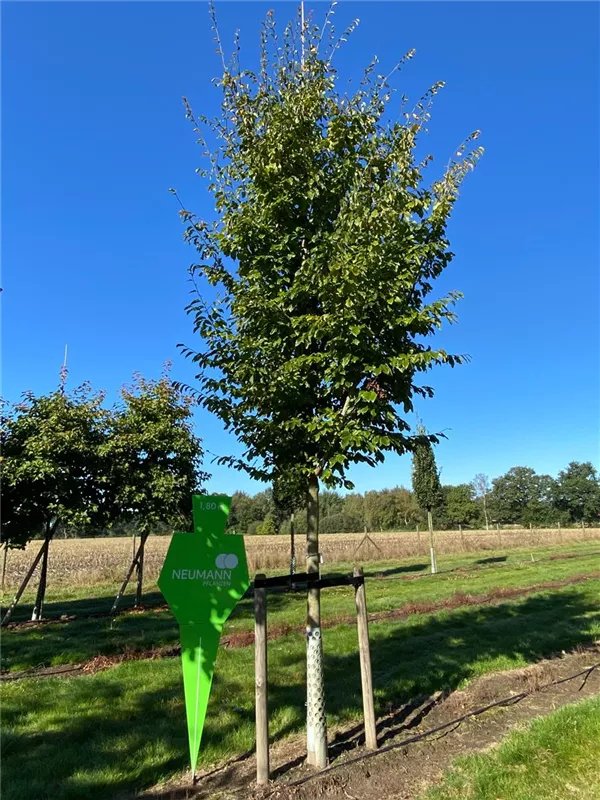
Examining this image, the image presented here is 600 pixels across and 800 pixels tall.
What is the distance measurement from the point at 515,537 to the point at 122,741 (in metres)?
43.3

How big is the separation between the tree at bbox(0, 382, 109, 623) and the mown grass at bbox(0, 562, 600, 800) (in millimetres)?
5542

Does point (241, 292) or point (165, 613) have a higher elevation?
point (241, 292)

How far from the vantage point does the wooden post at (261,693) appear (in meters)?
4.15

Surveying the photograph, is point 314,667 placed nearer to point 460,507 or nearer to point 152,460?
point 152,460

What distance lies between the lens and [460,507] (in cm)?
8969

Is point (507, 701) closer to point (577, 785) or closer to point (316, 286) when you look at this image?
point (577, 785)

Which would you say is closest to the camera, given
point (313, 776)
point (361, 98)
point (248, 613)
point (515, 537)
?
point (313, 776)

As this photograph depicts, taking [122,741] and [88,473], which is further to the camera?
[88,473]

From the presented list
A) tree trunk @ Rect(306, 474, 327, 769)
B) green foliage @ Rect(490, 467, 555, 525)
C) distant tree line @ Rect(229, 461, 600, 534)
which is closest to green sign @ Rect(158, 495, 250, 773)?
tree trunk @ Rect(306, 474, 327, 769)

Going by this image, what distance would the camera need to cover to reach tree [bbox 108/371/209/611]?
43.4 feet

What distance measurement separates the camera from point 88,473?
520 inches

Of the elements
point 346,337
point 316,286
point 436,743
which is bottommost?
point 436,743

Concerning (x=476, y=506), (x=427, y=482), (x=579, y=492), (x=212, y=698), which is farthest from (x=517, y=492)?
(x=212, y=698)

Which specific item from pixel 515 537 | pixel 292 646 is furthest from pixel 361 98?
pixel 515 537
